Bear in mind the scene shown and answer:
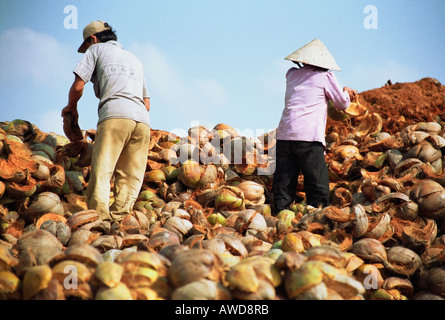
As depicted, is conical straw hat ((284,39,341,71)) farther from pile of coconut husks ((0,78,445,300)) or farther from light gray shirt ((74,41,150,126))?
light gray shirt ((74,41,150,126))

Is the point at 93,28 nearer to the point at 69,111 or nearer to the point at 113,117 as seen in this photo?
the point at 69,111

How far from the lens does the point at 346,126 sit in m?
8.34

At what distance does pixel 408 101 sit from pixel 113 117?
679cm

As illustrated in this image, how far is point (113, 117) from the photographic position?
5281 millimetres

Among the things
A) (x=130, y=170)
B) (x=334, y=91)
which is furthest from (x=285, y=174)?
(x=130, y=170)

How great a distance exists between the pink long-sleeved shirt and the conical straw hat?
96mm

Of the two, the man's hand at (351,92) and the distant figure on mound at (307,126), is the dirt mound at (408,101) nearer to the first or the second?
the man's hand at (351,92)

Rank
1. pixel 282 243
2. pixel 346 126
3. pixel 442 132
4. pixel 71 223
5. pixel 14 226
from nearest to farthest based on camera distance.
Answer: pixel 282 243
pixel 71 223
pixel 14 226
pixel 442 132
pixel 346 126

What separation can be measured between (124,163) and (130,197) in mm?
398

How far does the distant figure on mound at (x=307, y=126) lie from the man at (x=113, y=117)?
5.34ft

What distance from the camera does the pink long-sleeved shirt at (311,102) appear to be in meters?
5.77
